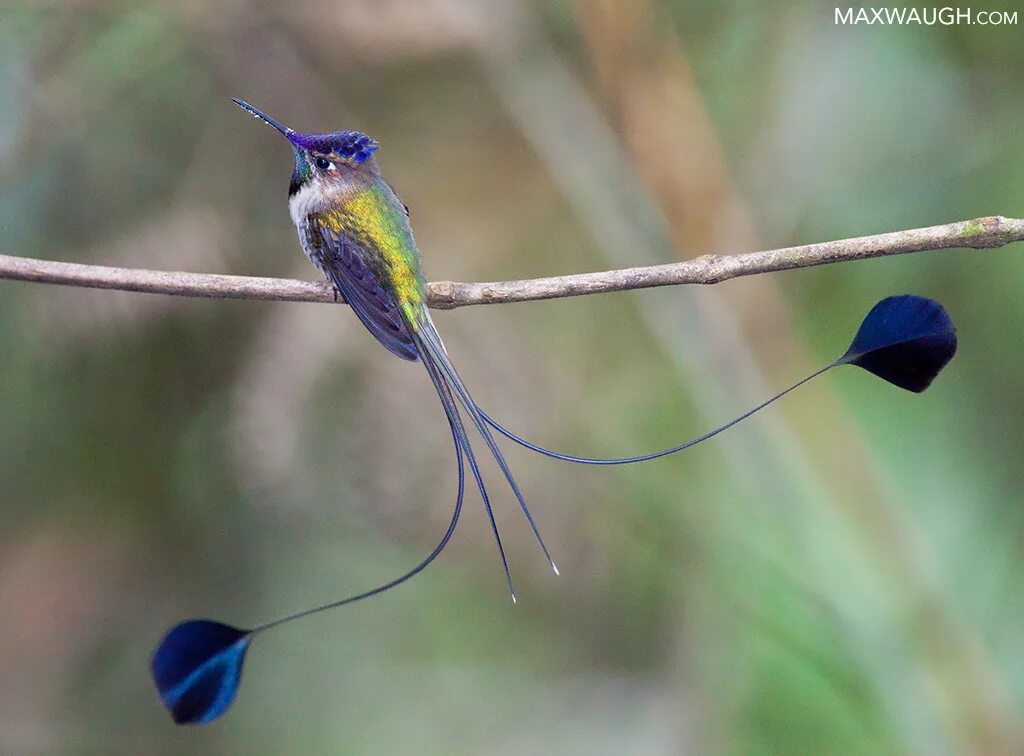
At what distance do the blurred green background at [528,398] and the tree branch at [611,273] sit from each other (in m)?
0.96

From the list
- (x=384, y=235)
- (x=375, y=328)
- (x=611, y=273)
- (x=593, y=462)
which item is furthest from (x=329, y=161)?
(x=593, y=462)

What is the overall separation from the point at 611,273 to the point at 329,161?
0.56 metres

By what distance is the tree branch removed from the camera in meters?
1.25

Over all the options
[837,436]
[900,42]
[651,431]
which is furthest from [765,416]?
[900,42]

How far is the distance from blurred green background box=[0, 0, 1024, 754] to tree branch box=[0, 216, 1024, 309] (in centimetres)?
96

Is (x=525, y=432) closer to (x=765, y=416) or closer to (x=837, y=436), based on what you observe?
(x=765, y=416)

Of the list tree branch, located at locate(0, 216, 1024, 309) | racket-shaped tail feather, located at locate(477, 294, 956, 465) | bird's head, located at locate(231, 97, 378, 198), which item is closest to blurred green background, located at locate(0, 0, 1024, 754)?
bird's head, located at locate(231, 97, 378, 198)

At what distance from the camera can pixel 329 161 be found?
161 cm

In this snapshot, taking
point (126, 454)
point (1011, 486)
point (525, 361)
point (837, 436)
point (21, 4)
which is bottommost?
point (1011, 486)

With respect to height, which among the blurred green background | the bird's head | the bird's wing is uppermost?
the bird's head

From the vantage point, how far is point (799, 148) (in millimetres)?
2662

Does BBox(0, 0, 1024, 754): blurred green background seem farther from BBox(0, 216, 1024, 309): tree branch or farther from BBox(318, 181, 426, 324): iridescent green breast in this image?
BBox(0, 216, 1024, 309): tree branch

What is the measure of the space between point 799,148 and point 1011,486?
1.00 m

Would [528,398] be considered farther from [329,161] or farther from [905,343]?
[905,343]
